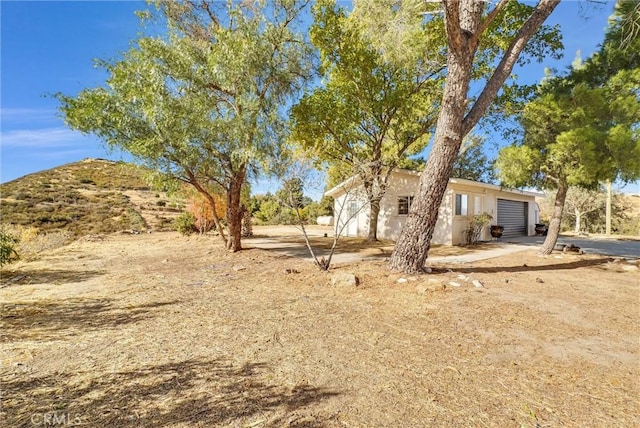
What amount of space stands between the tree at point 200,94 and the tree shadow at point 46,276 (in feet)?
10.7

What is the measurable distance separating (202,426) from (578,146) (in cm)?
1046

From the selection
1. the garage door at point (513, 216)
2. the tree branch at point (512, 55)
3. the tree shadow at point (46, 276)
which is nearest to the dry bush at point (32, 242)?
the tree shadow at point (46, 276)

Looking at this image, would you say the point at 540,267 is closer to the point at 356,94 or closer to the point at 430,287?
the point at 430,287

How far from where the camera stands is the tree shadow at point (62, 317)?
3910 mm

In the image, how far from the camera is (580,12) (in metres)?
6.54

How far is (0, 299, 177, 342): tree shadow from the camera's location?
3910 millimetres

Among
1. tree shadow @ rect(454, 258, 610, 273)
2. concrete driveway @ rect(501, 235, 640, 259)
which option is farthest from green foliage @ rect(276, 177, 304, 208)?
concrete driveway @ rect(501, 235, 640, 259)

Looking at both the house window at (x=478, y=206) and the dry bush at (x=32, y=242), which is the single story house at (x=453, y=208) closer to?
the house window at (x=478, y=206)

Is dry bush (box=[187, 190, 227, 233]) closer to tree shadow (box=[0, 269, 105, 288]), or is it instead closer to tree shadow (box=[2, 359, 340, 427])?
tree shadow (box=[0, 269, 105, 288])

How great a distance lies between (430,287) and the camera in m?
5.76

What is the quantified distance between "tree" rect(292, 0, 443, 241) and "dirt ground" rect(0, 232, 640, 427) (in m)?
5.65

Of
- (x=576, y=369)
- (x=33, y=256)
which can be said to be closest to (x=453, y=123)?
(x=576, y=369)

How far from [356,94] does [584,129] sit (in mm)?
7004

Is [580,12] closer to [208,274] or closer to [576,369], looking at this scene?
[576,369]
